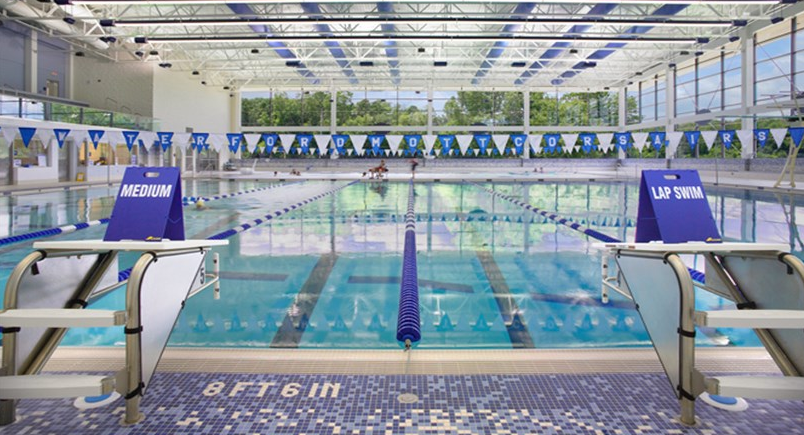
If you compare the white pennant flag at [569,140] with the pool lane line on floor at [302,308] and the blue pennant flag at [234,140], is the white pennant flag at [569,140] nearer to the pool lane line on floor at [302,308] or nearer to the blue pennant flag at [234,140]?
the blue pennant flag at [234,140]

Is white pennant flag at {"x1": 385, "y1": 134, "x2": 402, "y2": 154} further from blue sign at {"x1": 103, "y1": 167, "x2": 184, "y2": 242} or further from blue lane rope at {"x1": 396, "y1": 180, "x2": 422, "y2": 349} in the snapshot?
blue sign at {"x1": 103, "y1": 167, "x2": 184, "y2": 242}

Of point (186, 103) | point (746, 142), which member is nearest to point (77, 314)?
point (746, 142)

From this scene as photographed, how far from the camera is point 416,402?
1998 millimetres

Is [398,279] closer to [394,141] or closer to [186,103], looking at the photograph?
[394,141]

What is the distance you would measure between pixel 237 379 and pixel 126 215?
114cm

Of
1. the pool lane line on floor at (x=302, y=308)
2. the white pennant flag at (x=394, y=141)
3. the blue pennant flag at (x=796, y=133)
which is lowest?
the pool lane line on floor at (x=302, y=308)

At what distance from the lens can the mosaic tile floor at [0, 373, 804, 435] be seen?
180cm

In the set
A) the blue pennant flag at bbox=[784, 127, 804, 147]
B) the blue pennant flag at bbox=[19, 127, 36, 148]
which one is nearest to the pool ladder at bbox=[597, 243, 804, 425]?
the blue pennant flag at bbox=[784, 127, 804, 147]

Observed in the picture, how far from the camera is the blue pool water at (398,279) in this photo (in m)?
3.30

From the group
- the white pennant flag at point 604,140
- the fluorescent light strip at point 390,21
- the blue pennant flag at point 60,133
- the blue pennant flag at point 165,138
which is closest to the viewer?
the fluorescent light strip at point 390,21

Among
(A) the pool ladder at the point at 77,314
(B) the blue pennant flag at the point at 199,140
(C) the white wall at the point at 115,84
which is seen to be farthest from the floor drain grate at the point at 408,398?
(C) the white wall at the point at 115,84

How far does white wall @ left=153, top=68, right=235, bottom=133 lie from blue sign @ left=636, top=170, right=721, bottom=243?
74.4 feet

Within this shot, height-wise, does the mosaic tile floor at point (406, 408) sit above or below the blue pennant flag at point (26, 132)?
below

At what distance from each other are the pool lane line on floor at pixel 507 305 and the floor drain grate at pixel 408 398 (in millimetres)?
1259
